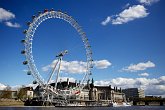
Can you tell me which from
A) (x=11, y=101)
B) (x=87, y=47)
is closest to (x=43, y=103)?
(x=11, y=101)

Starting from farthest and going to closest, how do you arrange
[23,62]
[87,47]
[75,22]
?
[87,47]
[75,22]
[23,62]

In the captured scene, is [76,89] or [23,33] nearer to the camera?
[23,33]

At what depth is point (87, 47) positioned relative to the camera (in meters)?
106

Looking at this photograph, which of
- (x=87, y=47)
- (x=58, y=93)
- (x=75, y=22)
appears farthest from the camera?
(x=58, y=93)

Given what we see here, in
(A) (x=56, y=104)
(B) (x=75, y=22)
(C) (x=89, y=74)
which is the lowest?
(A) (x=56, y=104)

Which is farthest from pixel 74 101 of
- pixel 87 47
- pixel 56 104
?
pixel 87 47

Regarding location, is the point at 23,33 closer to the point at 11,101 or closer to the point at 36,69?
the point at 36,69

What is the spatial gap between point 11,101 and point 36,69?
165ft

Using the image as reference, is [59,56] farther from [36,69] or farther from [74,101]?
[74,101]

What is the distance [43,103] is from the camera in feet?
420

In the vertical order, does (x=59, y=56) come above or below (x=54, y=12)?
below

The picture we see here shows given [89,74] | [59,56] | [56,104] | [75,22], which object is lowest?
[56,104]

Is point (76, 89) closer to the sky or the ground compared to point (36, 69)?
closer to the ground

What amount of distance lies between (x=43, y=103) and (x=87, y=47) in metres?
41.1
